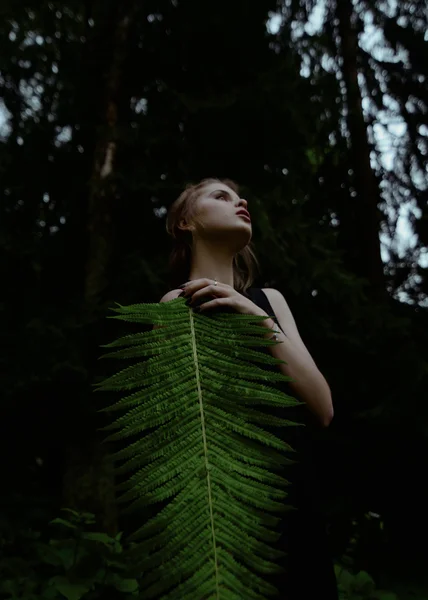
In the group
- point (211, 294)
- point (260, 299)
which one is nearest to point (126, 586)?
point (260, 299)

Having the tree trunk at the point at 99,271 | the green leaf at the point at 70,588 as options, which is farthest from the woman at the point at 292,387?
the tree trunk at the point at 99,271

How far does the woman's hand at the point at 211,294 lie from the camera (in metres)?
0.74

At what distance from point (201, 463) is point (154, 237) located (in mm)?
5052

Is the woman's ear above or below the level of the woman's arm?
above

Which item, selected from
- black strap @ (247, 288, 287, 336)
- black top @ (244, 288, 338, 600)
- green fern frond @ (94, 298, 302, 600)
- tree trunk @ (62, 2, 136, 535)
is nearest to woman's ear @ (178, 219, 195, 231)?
black strap @ (247, 288, 287, 336)

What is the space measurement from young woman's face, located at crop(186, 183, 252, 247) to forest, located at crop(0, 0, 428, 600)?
2983mm

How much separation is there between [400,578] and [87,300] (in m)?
3.83

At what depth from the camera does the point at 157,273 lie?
4.63 m

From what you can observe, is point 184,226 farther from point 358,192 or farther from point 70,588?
point 358,192

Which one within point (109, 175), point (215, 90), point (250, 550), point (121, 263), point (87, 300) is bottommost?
point (250, 550)

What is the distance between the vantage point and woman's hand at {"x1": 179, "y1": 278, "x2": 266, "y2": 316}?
29.0 inches

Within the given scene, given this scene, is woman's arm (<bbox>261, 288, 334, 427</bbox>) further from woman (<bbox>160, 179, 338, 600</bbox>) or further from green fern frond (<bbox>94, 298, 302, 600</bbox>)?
green fern frond (<bbox>94, 298, 302, 600</bbox>)

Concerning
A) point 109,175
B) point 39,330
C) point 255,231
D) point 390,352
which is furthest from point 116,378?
point 390,352

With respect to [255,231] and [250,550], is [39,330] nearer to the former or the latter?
[255,231]
